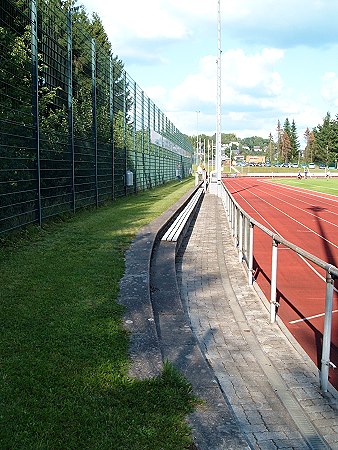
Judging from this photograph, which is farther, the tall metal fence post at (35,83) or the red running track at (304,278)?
the tall metal fence post at (35,83)

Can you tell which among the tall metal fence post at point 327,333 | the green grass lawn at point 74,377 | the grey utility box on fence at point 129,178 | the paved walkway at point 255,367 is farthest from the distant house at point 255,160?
the tall metal fence post at point 327,333

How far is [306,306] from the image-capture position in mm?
7281

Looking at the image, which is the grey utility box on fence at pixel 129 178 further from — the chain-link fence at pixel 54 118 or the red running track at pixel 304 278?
the red running track at pixel 304 278

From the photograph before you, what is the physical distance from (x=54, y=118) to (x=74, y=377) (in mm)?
11094

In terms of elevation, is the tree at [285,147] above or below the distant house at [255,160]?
above

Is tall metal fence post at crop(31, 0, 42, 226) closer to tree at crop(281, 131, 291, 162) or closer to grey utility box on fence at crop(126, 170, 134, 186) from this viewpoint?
grey utility box on fence at crop(126, 170, 134, 186)

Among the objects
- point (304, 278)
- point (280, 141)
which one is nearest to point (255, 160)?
point (280, 141)

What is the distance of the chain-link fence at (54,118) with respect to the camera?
34.0 ft

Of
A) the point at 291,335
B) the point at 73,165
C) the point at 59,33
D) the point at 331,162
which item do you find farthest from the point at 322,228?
the point at 331,162

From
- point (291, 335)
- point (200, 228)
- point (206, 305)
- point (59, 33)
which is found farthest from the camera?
point (200, 228)

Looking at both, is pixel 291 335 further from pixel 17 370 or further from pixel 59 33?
pixel 59 33

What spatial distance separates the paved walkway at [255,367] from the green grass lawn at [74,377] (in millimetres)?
595

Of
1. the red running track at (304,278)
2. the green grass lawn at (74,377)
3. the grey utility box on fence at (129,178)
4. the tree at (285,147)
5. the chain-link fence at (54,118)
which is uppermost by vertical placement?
the tree at (285,147)

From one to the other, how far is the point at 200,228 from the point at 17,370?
12367 mm
